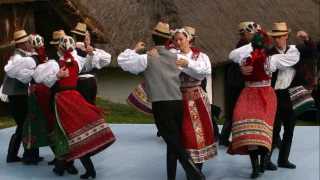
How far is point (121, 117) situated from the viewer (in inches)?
481

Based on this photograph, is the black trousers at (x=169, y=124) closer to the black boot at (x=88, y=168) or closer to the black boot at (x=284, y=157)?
the black boot at (x=88, y=168)

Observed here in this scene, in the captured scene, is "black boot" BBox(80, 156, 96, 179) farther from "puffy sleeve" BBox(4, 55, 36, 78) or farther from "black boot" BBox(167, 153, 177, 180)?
"puffy sleeve" BBox(4, 55, 36, 78)

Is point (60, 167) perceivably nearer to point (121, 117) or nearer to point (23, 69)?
point (23, 69)

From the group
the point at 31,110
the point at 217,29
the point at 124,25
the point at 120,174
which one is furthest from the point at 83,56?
the point at 217,29

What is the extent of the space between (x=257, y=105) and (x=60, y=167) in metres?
1.90

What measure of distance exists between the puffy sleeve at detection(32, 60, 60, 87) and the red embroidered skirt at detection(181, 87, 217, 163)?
1.11 meters

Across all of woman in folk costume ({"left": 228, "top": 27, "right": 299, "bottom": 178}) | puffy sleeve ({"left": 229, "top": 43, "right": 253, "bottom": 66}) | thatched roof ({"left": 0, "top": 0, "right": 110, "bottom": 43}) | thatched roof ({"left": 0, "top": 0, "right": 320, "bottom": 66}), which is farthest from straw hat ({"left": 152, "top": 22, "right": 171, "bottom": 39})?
thatched roof ({"left": 0, "top": 0, "right": 320, "bottom": 66})

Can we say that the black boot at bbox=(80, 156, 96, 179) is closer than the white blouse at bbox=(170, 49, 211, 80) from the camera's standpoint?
No

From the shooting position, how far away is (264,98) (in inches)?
205

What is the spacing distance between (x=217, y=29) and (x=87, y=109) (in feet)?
37.0

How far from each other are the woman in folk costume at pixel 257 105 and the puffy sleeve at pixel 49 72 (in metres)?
1.59

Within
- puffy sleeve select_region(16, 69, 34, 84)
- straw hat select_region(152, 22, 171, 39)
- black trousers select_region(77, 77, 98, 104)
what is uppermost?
straw hat select_region(152, 22, 171, 39)

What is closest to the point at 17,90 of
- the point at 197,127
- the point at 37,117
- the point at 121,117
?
the point at 37,117

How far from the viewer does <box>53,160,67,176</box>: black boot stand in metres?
5.64
